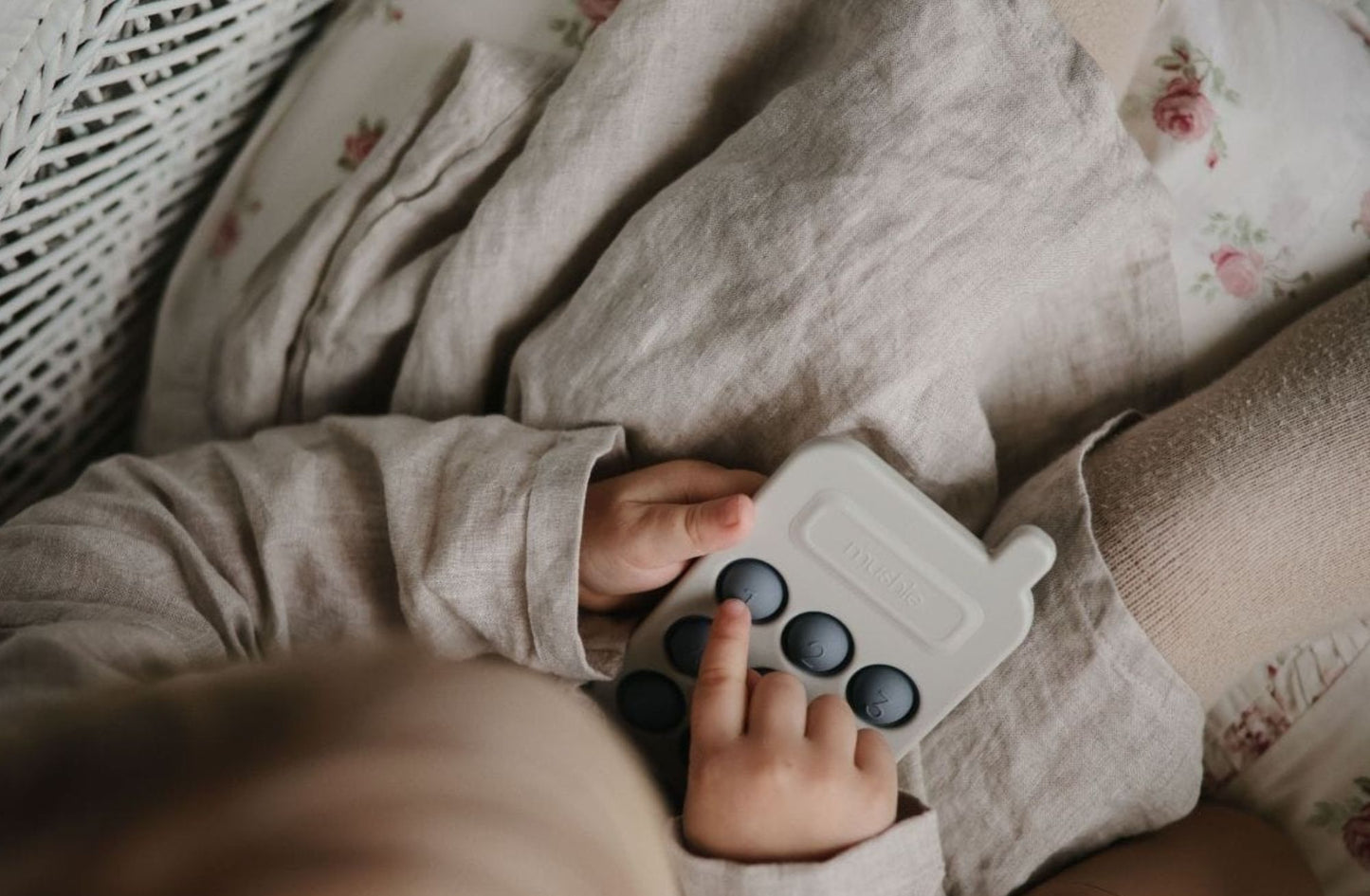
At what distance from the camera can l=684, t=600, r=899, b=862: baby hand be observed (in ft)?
1.40

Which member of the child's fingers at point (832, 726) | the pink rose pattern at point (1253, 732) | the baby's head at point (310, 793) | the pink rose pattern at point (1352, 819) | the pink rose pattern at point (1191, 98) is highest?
the pink rose pattern at point (1191, 98)

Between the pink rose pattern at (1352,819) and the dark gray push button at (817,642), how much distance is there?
1.07 ft

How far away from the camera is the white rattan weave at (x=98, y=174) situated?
0.44 m

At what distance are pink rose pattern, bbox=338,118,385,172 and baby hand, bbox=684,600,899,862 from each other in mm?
364

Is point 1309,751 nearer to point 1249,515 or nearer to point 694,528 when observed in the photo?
point 1249,515

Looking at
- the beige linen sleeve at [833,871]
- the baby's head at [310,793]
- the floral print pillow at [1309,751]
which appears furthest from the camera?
the floral print pillow at [1309,751]

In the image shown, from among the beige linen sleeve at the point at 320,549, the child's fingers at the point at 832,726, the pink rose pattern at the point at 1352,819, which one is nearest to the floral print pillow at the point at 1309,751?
the pink rose pattern at the point at 1352,819

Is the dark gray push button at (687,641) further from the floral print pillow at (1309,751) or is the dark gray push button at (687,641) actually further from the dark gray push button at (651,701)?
the floral print pillow at (1309,751)

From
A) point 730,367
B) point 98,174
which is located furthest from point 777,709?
point 98,174

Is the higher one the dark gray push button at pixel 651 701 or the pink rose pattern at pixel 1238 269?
the pink rose pattern at pixel 1238 269

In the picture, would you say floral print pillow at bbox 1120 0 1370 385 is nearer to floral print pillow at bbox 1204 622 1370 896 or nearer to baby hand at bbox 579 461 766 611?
floral print pillow at bbox 1204 622 1370 896

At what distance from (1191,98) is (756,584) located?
38 cm

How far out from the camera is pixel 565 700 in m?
0.40

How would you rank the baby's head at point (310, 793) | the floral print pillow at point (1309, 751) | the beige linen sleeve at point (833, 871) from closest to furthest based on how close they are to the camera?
the baby's head at point (310, 793) → the beige linen sleeve at point (833, 871) → the floral print pillow at point (1309, 751)
